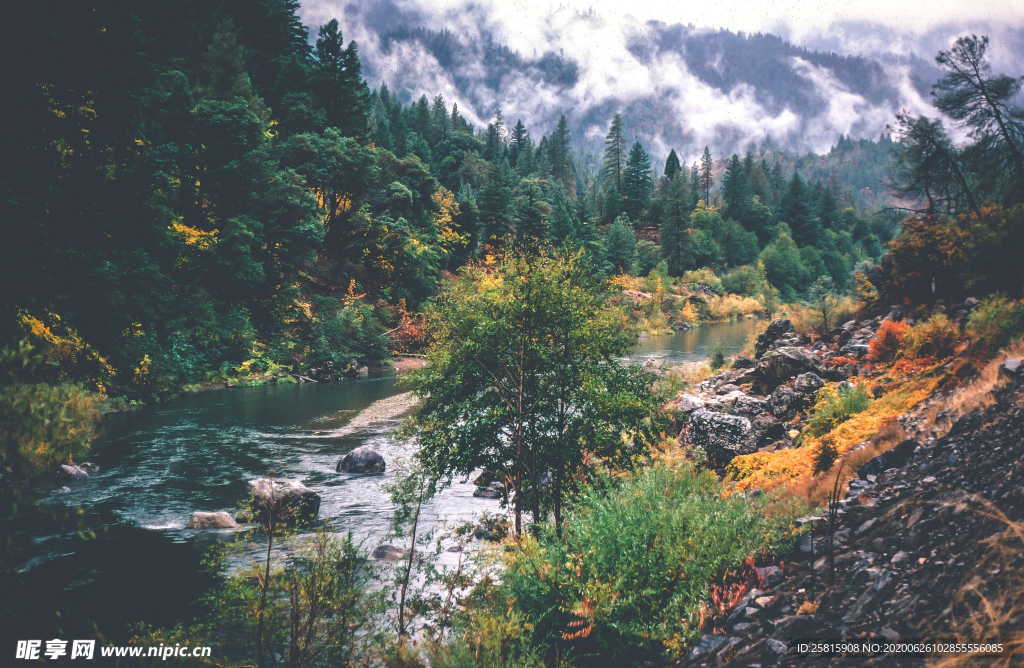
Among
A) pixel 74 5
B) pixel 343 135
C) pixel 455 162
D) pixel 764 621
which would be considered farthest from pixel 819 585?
pixel 455 162

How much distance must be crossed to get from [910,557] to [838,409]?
31.4 feet

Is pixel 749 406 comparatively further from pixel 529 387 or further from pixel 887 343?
pixel 529 387

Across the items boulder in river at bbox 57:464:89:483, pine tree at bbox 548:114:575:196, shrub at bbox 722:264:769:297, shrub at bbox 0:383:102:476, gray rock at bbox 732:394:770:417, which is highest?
pine tree at bbox 548:114:575:196

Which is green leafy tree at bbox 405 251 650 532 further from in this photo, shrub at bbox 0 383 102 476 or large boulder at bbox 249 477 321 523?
shrub at bbox 0 383 102 476

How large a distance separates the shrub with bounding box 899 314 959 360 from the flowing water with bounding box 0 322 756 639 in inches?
518

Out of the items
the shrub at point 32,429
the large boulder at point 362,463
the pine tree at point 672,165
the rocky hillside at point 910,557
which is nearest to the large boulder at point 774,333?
the rocky hillside at point 910,557

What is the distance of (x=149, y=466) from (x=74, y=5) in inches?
624

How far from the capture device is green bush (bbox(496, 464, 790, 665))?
6.31 metres

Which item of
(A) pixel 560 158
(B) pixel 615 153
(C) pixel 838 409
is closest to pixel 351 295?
(C) pixel 838 409

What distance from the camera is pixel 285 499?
14.2 m

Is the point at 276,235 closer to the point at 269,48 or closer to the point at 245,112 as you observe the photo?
the point at 245,112

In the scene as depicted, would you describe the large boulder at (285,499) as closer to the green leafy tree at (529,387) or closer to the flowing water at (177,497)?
the flowing water at (177,497)

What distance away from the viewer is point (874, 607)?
4.88 meters

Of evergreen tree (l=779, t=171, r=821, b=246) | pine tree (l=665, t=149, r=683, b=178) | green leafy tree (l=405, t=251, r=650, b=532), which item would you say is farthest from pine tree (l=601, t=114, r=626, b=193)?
green leafy tree (l=405, t=251, r=650, b=532)
